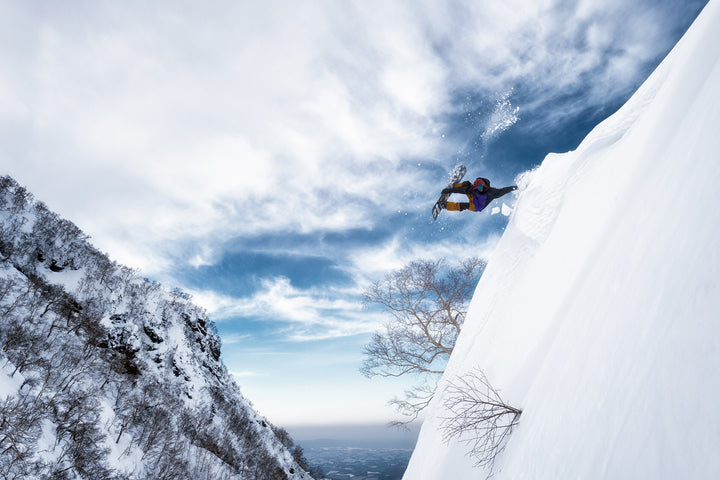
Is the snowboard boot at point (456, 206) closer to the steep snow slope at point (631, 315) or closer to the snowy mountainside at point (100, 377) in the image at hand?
the steep snow slope at point (631, 315)

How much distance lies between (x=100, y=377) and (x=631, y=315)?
51.9m

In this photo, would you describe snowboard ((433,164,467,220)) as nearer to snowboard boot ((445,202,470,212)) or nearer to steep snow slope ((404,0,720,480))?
snowboard boot ((445,202,470,212))

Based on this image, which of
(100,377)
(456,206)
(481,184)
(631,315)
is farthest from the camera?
(100,377)

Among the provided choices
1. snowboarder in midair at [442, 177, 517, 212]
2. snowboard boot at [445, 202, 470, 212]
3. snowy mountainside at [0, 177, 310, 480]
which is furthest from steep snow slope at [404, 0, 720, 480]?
snowy mountainside at [0, 177, 310, 480]

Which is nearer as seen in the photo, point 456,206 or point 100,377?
point 456,206

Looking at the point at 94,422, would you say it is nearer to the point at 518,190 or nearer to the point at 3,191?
the point at 518,190

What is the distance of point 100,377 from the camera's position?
1416 inches

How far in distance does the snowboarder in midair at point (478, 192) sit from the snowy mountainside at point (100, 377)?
28775mm

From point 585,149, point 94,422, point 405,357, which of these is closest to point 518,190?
point 585,149

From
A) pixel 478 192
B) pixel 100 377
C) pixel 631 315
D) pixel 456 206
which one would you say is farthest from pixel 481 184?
pixel 100 377

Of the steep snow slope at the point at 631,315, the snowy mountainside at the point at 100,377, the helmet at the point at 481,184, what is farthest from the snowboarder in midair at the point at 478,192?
the snowy mountainside at the point at 100,377

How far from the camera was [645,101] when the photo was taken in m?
4.07

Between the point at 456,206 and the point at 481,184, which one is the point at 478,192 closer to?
the point at 481,184

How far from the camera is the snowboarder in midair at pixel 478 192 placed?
839 centimetres
